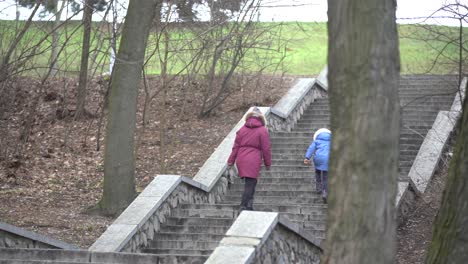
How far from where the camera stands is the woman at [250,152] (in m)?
12.5

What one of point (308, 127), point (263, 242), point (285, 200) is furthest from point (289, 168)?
point (263, 242)

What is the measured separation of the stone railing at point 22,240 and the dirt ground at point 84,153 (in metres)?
0.99

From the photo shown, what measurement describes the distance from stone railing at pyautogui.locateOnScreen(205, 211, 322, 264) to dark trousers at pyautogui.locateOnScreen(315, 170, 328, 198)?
2.27 metres

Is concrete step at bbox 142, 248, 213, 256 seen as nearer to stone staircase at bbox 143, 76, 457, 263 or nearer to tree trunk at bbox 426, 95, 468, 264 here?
stone staircase at bbox 143, 76, 457, 263

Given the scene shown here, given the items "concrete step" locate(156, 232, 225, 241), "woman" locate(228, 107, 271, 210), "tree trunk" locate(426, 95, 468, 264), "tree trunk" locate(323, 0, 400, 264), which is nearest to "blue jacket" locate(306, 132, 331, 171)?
"woman" locate(228, 107, 271, 210)

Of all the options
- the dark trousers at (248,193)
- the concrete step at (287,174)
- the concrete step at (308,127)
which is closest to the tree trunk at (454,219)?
the dark trousers at (248,193)

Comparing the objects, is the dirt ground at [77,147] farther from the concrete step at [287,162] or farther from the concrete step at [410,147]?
the concrete step at [410,147]

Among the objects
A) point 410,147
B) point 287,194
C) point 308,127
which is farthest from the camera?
point 308,127

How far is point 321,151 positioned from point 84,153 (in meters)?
7.26

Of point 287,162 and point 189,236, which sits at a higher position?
point 287,162

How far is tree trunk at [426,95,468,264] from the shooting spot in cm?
628

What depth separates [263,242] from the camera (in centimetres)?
971

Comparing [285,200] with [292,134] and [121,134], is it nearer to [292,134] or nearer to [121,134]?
[121,134]

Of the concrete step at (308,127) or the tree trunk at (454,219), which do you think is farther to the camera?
the concrete step at (308,127)
